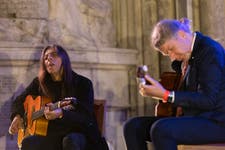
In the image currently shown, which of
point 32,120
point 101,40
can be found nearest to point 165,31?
point 32,120

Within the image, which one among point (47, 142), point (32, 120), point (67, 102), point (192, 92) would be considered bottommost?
point (47, 142)

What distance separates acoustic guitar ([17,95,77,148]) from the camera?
8.16ft

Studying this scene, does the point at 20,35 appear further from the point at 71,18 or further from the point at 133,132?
the point at 133,132

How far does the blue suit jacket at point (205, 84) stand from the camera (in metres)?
1.81

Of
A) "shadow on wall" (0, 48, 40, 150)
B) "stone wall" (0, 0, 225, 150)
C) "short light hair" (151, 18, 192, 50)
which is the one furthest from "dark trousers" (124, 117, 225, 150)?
"shadow on wall" (0, 48, 40, 150)

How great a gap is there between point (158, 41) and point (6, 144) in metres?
2.31

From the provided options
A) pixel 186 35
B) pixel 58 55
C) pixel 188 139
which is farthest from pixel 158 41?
pixel 58 55

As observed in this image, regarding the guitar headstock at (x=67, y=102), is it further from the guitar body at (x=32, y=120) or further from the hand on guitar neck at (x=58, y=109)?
the guitar body at (x=32, y=120)

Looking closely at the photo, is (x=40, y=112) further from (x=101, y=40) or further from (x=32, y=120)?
(x=101, y=40)

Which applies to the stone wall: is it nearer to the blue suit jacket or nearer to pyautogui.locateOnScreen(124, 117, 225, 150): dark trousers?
the blue suit jacket

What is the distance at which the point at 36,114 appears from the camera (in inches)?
102

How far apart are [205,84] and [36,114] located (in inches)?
44.2

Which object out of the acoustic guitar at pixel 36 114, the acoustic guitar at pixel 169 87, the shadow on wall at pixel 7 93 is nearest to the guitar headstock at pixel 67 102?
the acoustic guitar at pixel 36 114

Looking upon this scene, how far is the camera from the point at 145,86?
1848mm
